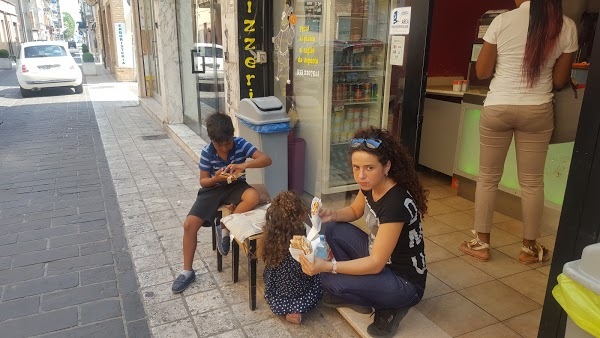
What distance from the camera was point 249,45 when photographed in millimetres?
4777

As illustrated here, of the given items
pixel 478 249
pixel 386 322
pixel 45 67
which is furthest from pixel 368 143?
pixel 45 67

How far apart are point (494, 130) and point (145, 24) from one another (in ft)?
33.7

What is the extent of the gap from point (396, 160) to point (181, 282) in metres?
1.77

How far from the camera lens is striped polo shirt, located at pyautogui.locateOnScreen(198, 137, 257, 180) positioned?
3.18 metres

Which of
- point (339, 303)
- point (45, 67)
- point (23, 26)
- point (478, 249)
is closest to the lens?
point (339, 303)

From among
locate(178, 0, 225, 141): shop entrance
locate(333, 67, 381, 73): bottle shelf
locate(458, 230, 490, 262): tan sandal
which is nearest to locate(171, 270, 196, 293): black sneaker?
locate(458, 230, 490, 262): tan sandal

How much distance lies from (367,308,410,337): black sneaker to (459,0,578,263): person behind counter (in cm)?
122

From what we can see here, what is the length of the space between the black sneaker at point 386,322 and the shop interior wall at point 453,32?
3952mm

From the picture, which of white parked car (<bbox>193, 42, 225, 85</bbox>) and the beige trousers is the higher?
white parked car (<bbox>193, 42, 225, 85</bbox>)

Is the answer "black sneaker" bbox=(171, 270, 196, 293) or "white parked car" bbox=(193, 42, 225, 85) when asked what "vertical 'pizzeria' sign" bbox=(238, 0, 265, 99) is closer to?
"white parked car" bbox=(193, 42, 225, 85)

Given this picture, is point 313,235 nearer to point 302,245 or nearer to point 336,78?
point 302,245

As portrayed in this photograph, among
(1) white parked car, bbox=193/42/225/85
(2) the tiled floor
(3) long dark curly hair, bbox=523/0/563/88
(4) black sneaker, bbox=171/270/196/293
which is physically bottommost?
(4) black sneaker, bbox=171/270/196/293

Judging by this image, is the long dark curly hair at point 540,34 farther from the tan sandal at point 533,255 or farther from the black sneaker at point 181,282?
the black sneaker at point 181,282

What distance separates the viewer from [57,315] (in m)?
2.80
